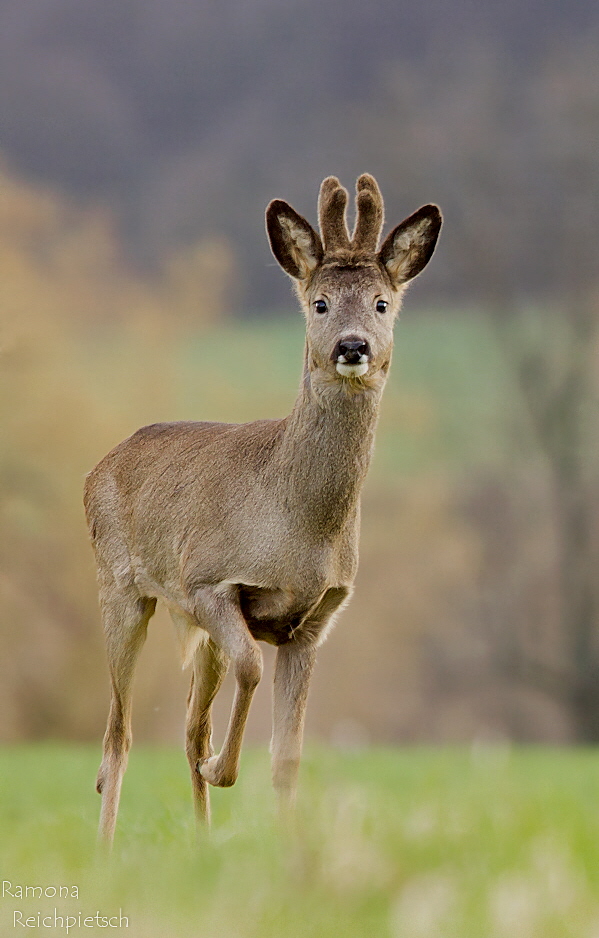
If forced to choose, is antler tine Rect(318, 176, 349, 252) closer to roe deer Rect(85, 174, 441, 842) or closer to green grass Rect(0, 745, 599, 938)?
roe deer Rect(85, 174, 441, 842)

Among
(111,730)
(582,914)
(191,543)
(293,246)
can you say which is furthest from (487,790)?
(111,730)

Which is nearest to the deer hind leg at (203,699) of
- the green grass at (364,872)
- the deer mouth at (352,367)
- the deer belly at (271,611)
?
the deer belly at (271,611)

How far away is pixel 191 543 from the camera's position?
5035mm

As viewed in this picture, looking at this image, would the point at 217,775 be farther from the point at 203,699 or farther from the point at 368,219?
the point at 368,219

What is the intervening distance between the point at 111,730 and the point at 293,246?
7.10 ft

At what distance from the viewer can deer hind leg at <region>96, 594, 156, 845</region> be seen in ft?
18.2

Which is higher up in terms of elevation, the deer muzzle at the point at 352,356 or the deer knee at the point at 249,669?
the deer muzzle at the point at 352,356

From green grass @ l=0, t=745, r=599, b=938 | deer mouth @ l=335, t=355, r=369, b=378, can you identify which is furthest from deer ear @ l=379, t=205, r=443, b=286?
green grass @ l=0, t=745, r=599, b=938

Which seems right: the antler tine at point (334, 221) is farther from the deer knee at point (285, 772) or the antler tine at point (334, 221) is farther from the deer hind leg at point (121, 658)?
the deer knee at point (285, 772)

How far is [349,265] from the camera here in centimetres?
497

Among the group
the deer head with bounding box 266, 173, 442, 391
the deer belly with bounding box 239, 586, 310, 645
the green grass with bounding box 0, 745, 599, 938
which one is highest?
the deer head with bounding box 266, 173, 442, 391

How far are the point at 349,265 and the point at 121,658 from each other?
195cm

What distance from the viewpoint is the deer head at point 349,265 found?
473 cm

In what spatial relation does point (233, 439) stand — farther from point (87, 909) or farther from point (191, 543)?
point (87, 909)
